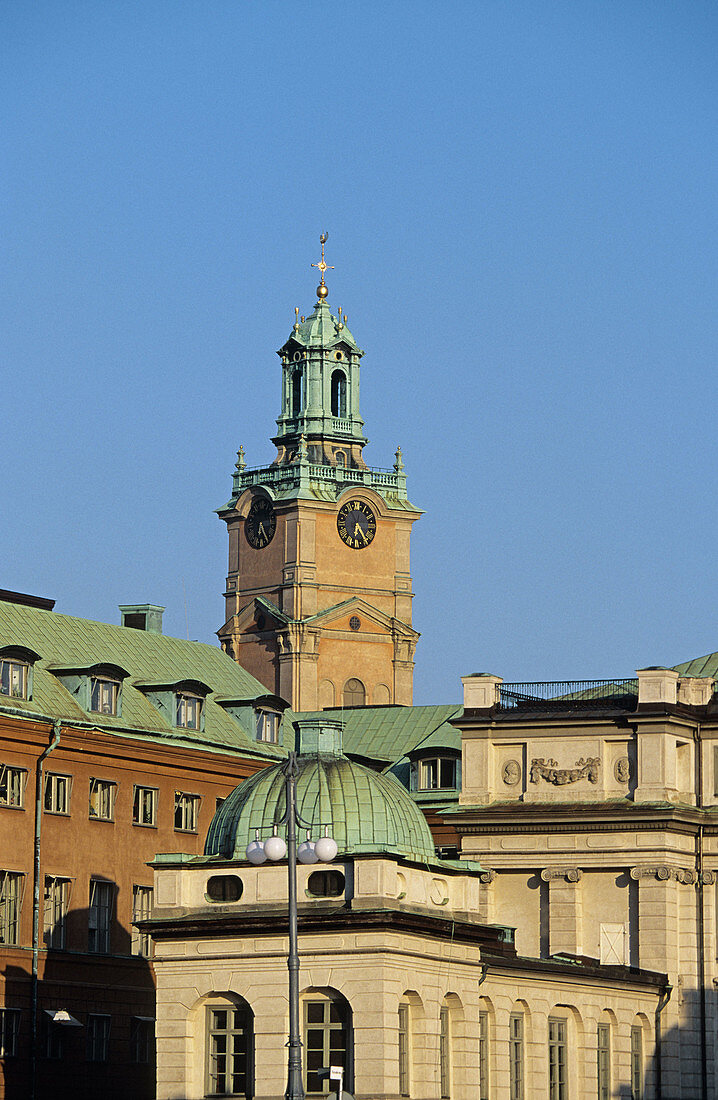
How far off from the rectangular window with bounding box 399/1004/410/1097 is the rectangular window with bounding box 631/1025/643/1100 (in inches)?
903

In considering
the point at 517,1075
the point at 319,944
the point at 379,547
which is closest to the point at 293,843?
the point at 319,944

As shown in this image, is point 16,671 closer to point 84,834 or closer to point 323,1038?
point 84,834

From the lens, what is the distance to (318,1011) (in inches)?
3159

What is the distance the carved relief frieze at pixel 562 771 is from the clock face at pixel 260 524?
8145 cm

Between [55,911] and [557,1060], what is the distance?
2238 centimetres

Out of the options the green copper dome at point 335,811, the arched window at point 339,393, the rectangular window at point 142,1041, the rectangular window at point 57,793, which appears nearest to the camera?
the green copper dome at point 335,811

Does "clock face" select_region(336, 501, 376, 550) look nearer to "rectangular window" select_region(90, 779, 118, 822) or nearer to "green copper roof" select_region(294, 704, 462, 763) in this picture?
"green copper roof" select_region(294, 704, 462, 763)

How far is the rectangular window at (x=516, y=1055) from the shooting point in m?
92.2

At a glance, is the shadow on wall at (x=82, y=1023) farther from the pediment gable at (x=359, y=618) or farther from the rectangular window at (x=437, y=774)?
the pediment gable at (x=359, y=618)

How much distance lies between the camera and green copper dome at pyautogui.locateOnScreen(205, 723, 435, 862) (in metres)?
82.3

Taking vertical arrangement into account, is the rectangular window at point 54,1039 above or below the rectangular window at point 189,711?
below

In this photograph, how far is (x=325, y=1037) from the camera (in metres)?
79.8

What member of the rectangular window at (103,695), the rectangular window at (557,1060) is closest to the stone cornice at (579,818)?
the rectangular window at (103,695)

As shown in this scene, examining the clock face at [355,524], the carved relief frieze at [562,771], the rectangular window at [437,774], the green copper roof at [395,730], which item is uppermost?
the clock face at [355,524]
